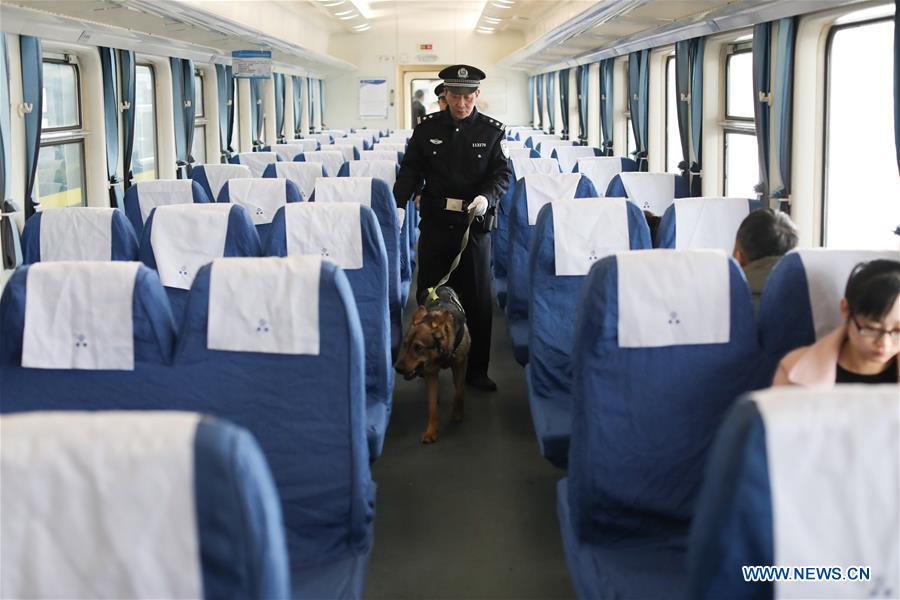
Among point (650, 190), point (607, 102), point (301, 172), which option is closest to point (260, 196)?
point (301, 172)

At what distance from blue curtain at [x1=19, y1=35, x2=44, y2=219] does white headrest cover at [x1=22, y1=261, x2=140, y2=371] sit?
4.31 meters

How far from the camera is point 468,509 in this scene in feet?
12.4

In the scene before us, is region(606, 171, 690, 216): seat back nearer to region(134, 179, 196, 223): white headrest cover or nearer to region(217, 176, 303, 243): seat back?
region(217, 176, 303, 243): seat back

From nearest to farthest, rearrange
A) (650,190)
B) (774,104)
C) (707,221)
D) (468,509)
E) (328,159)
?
(468,509), (707,221), (774,104), (650,190), (328,159)

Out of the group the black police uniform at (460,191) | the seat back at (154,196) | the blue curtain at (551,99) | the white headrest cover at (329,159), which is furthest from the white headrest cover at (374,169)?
the blue curtain at (551,99)

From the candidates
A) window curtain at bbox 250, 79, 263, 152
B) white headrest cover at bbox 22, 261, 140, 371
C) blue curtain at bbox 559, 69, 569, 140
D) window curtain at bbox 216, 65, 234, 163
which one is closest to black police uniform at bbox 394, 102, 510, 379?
white headrest cover at bbox 22, 261, 140, 371

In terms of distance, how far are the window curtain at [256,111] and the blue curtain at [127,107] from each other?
18.7ft

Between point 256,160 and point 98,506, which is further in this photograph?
point 256,160

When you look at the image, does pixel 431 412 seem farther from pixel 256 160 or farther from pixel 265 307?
pixel 256 160

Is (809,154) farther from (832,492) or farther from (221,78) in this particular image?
(221,78)

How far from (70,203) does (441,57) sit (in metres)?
16.4

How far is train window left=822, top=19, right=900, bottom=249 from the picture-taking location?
5.17 meters

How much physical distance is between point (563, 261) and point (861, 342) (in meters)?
1.77

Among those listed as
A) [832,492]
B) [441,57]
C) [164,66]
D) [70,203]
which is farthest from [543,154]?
[441,57]
